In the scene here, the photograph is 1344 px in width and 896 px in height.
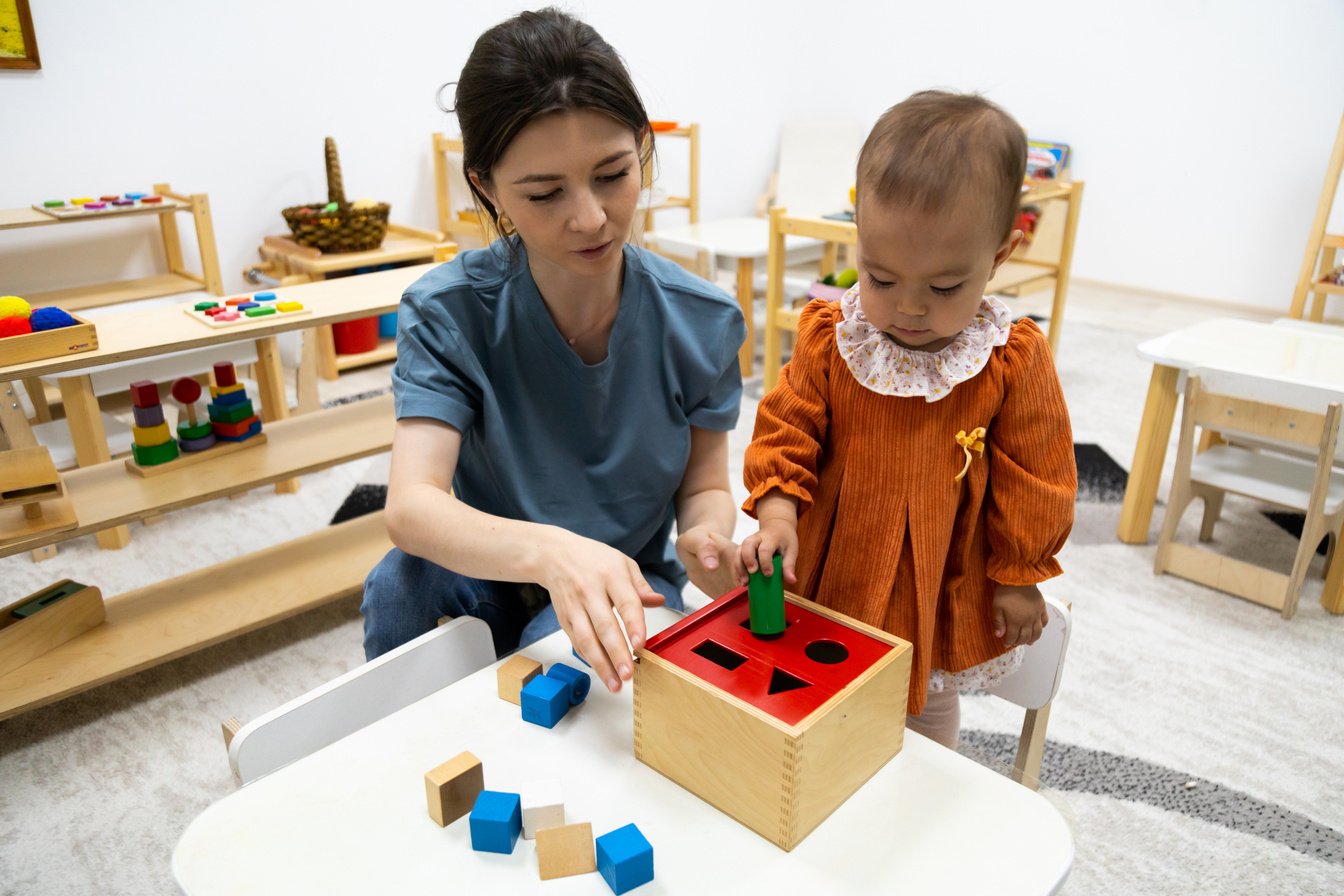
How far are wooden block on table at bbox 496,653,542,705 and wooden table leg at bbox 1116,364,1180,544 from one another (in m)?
1.75

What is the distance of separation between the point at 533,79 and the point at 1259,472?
1957 mm

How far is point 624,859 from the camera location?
0.65 metres

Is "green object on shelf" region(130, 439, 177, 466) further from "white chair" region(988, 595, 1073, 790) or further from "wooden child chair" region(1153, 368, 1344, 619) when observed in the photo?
"wooden child chair" region(1153, 368, 1344, 619)

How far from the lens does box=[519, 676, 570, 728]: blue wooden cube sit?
84 cm

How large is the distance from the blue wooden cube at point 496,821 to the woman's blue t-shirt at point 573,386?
1.55 ft

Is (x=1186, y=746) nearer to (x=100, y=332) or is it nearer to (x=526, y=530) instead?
(x=526, y=530)

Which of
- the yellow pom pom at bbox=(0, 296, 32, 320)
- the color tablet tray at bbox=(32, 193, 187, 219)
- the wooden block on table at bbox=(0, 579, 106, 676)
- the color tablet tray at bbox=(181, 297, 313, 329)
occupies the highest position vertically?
the color tablet tray at bbox=(32, 193, 187, 219)

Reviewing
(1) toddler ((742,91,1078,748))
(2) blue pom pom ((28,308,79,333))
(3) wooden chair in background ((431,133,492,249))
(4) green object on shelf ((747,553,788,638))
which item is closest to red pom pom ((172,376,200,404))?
(2) blue pom pom ((28,308,79,333))

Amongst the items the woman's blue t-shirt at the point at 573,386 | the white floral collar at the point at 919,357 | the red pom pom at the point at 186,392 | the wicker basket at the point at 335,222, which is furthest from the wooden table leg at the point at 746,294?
the white floral collar at the point at 919,357

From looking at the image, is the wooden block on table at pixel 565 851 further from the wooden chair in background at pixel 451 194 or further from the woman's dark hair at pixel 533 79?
the wooden chair in background at pixel 451 194

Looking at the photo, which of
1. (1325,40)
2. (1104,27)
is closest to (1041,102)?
(1104,27)

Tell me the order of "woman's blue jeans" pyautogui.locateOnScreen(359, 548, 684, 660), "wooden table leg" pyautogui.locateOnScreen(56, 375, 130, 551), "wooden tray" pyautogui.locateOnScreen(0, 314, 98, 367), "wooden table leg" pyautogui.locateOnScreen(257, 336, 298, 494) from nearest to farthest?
"woman's blue jeans" pyautogui.locateOnScreen(359, 548, 684, 660) < "wooden tray" pyautogui.locateOnScreen(0, 314, 98, 367) < "wooden table leg" pyautogui.locateOnScreen(56, 375, 130, 551) < "wooden table leg" pyautogui.locateOnScreen(257, 336, 298, 494)

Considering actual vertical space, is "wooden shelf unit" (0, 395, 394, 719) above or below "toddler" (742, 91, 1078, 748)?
below

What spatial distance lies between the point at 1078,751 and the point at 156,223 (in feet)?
10.2
